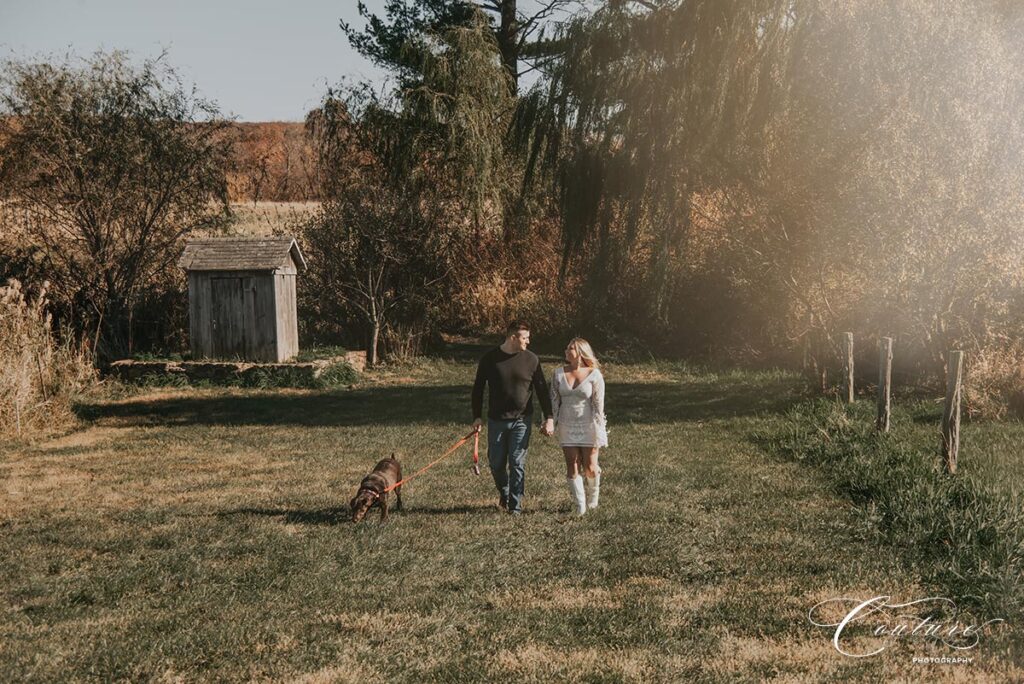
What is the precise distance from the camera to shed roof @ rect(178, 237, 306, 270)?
72.4 feet

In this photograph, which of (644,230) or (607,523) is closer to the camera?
(607,523)

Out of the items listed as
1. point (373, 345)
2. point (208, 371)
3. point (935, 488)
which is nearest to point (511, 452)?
point (935, 488)

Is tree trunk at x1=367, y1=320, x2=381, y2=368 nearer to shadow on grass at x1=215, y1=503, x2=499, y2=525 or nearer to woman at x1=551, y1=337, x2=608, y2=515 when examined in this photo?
shadow on grass at x1=215, y1=503, x2=499, y2=525

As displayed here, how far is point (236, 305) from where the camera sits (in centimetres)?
2212

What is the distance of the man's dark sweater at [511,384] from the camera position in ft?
30.9

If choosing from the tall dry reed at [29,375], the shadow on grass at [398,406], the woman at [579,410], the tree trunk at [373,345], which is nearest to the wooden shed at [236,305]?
the shadow on grass at [398,406]

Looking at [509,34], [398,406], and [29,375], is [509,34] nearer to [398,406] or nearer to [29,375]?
[398,406]

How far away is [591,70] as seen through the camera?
17594mm

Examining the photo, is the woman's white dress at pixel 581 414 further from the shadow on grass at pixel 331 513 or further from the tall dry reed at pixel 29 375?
the tall dry reed at pixel 29 375

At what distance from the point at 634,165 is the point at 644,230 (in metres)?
1.31

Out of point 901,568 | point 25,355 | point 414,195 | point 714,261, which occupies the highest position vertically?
point 414,195

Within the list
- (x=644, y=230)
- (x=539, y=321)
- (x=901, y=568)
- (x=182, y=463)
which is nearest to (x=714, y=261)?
(x=539, y=321)

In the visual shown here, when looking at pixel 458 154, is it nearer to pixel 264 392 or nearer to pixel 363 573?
pixel 264 392

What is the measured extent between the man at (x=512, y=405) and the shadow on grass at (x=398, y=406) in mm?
6522
